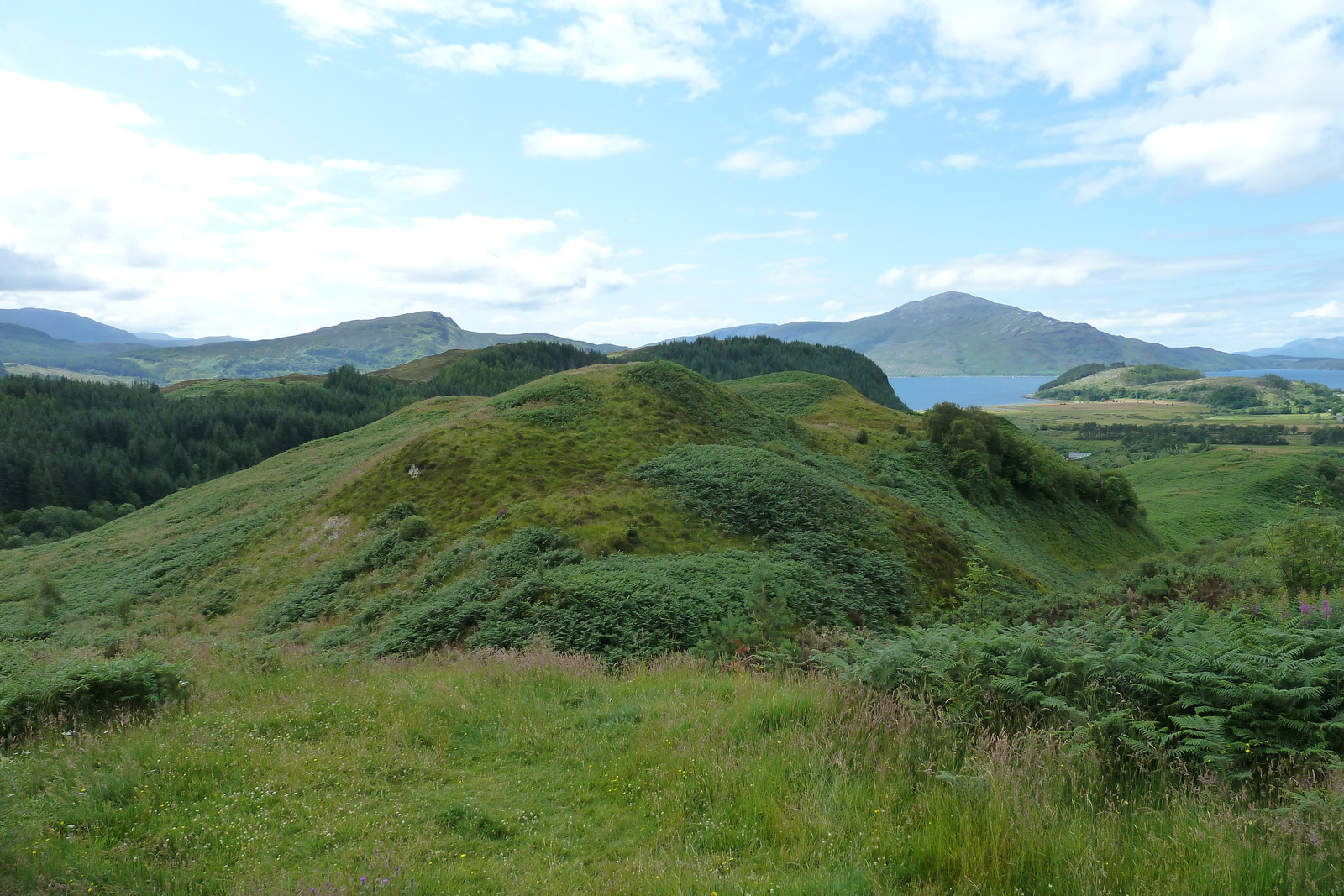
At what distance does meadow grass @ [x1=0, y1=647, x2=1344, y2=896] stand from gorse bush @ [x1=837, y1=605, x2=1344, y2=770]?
406mm

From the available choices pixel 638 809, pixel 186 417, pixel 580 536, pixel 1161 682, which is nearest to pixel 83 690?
pixel 638 809

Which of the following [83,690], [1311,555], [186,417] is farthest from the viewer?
[186,417]

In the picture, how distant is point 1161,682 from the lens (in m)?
6.51

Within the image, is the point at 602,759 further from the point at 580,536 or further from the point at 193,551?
the point at 193,551

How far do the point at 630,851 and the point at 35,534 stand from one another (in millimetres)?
99822

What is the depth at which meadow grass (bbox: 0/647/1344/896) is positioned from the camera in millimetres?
4562

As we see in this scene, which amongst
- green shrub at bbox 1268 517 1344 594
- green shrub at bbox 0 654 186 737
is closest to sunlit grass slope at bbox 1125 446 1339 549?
green shrub at bbox 1268 517 1344 594

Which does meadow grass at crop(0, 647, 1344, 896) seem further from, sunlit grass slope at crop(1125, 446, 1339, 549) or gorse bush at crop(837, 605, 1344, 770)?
sunlit grass slope at crop(1125, 446, 1339, 549)

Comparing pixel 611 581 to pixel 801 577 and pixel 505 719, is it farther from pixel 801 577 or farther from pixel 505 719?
pixel 505 719

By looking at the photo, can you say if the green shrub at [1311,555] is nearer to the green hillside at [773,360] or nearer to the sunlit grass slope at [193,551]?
the sunlit grass slope at [193,551]

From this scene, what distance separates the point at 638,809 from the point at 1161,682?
567cm

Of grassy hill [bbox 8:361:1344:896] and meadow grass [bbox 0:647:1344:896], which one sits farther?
grassy hill [bbox 8:361:1344:896]

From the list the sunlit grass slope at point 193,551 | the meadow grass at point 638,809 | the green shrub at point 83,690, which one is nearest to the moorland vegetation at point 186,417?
the sunlit grass slope at point 193,551

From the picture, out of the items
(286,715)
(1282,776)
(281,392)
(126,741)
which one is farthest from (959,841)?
(281,392)
